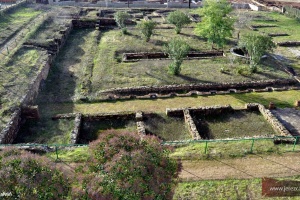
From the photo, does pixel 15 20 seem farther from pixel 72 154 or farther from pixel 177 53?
pixel 72 154

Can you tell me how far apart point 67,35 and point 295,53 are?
80.9ft

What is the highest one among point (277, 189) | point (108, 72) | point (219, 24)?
point (219, 24)

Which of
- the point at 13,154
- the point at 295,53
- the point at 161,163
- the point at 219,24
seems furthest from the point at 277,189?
the point at 295,53

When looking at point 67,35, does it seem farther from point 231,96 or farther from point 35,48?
point 231,96

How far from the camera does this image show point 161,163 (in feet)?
30.0

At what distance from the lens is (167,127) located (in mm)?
18891

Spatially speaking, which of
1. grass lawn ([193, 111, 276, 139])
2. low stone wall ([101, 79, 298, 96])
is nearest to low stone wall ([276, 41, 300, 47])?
low stone wall ([101, 79, 298, 96])

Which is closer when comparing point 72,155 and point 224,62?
point 72,155

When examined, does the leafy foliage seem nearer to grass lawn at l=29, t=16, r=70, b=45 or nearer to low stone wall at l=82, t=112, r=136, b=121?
low stone wall at l=82, t=112, r=136, b=121

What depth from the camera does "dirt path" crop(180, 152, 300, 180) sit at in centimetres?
1320

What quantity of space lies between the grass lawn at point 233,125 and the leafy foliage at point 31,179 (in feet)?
36.9

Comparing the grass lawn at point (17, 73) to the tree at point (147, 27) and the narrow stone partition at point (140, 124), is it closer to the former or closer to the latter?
the narrow stone partition at point (140, 124)

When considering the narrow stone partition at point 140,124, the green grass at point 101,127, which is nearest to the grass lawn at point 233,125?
the narrow stone partition at point 140,124

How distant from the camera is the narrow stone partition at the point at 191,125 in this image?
17273 millimetres
